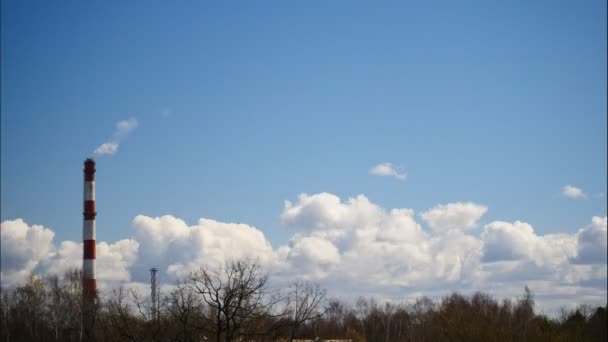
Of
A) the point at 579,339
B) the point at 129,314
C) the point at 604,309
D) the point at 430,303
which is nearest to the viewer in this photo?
the point at 129,314

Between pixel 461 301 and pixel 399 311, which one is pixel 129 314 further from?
pixel 461 301

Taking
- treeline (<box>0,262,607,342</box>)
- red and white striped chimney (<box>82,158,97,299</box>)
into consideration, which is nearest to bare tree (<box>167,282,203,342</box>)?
treeline (<box>0,262,607,342</box>)

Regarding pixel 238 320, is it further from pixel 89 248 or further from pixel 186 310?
pixel 89 248

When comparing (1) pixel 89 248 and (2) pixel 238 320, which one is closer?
(2) pixel 238 320

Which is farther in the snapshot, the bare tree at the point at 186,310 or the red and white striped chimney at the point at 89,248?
the red and white striped chimney at the point at 89,248

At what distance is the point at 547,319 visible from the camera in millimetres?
43469

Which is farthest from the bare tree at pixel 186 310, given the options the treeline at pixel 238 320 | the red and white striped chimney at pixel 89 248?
the red and white striped chimney at pixel 89 248

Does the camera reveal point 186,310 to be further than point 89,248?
No

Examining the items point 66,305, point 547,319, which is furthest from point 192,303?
point 66,305

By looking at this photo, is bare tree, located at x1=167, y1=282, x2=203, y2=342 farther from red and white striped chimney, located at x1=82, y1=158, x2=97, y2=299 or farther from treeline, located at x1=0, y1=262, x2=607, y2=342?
red and white striped chimney, located at x1=82, y1=158, x2=97, y2=299

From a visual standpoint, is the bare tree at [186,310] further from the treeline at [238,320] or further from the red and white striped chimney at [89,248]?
the red and white striped chimney at [89,248]

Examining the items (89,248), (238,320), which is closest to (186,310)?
(238,320)

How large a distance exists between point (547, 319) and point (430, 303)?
31.9 meters

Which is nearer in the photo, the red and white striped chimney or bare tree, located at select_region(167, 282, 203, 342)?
bare tree, located at select_region(167, 282, 203, 342)
